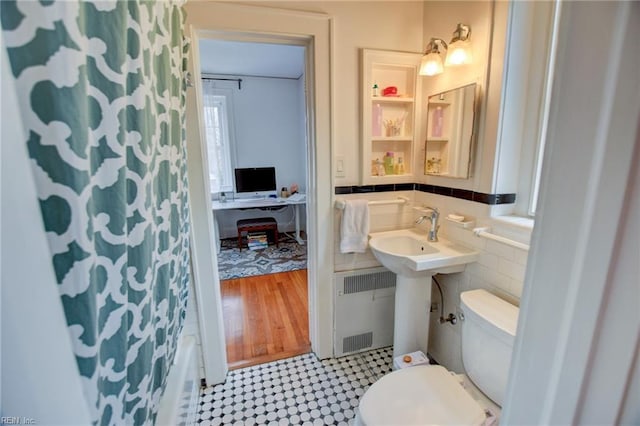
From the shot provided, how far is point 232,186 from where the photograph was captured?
429 centimetres

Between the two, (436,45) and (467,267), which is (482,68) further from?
(467,267)

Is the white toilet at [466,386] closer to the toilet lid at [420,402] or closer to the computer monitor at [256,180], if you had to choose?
A: the toilet lid at [420,402]

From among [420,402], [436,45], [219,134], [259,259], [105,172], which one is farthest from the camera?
[219,134]

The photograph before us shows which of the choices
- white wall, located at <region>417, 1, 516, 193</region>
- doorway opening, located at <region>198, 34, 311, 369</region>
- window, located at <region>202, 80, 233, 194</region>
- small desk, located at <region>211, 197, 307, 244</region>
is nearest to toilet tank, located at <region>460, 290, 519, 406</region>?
white wall, located at <region>417, 1, 516, 193</region>

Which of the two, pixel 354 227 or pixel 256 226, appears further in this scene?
pixel 256 226

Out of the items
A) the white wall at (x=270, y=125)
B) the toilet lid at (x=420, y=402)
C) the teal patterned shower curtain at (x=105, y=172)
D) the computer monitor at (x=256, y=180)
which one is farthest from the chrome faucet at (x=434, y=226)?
the computer monitor at (x=256, y=180)

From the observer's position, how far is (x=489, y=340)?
1.14 m

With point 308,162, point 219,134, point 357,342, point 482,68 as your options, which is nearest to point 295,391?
point 357,342

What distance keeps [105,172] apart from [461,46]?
62.5 inches

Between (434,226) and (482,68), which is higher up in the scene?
(482,68)

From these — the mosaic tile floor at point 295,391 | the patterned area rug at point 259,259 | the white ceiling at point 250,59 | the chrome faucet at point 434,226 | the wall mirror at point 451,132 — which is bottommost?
the mosaic tile floor at point 295,391

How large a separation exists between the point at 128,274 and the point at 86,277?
214mm

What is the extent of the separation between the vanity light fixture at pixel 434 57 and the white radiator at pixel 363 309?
124 centimetres

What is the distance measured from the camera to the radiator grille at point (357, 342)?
6.48 feet
